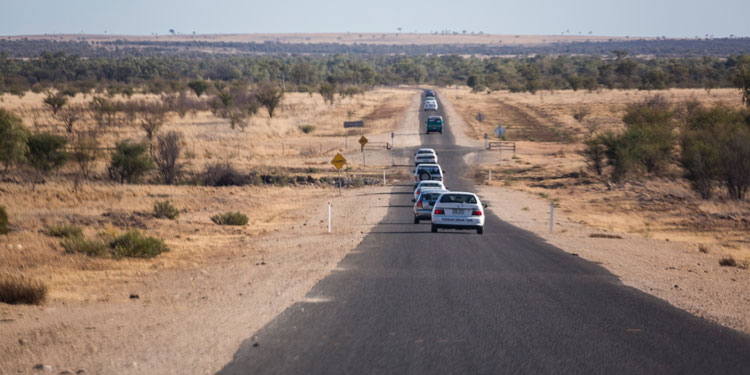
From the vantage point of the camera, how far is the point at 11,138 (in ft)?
113

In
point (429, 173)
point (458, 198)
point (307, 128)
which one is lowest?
point (307, 128)

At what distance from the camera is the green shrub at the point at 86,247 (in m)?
17.6

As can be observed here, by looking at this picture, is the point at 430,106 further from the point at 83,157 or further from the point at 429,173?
the point at 83,157

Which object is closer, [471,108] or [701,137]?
[701,137]

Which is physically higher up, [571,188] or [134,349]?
[134,349]

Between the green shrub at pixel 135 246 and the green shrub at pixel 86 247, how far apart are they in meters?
0.26

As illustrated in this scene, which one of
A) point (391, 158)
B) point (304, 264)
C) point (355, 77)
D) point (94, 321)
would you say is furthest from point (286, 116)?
point (355, 77)

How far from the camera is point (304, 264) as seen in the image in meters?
16.6

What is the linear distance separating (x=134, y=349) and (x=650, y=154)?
37.0m

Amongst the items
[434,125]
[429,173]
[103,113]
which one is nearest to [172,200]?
[429,173]

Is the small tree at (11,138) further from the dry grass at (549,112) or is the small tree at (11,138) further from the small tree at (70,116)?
the dry grass at (549,112)

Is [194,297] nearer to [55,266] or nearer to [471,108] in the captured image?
[55,266]

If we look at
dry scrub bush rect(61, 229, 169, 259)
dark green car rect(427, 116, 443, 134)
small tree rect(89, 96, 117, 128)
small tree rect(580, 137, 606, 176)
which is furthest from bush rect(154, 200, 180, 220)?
dark green car rect(427, 116, 443, 134)

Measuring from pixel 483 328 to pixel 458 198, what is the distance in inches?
478
